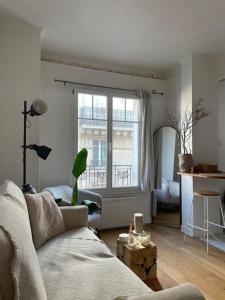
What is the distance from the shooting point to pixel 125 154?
153 inches

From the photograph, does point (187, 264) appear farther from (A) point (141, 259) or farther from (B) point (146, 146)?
(B) point (146, 146)

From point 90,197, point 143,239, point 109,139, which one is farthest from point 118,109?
point 143,239

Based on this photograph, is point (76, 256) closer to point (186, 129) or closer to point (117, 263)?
point (117, 263)

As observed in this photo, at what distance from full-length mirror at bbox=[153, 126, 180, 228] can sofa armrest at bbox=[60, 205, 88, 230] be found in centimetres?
197

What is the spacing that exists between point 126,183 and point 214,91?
6.50 feet

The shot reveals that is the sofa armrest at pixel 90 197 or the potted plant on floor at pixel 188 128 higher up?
the potted plant on floor at pixel 188 128

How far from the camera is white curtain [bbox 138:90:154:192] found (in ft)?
12.5

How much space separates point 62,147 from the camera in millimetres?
3457

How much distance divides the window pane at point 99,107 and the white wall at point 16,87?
3.65 ft

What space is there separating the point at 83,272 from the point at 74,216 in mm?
863

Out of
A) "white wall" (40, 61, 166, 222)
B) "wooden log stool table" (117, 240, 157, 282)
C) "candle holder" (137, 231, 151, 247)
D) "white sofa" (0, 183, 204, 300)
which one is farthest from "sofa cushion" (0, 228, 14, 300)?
"white wall" (40, 61, 166, 222)

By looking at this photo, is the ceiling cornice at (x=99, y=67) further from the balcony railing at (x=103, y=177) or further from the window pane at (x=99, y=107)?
the balcony railing at (x=103, y=177)

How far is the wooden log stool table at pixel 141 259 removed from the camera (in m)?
2.03

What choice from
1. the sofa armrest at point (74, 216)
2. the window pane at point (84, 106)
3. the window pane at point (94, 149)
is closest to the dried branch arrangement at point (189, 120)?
the window pane at point (94, 149)
